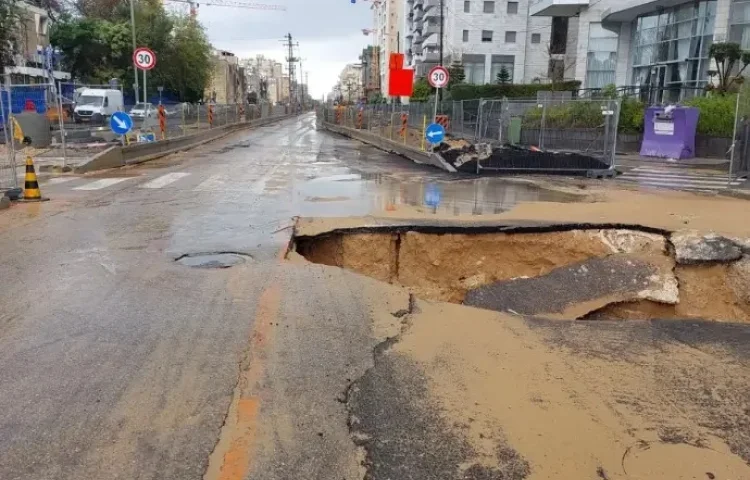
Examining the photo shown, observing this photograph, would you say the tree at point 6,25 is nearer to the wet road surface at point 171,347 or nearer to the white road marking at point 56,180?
the white road marking at point 56,180

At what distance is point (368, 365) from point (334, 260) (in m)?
4.50

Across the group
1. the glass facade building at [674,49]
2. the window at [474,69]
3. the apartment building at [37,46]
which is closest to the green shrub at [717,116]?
the glass facade building at [674,49]

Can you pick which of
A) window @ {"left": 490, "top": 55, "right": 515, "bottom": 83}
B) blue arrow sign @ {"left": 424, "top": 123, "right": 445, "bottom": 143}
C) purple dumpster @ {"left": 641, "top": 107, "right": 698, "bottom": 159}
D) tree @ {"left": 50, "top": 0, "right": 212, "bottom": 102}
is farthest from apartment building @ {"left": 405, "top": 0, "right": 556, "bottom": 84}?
blue arrow sign @ {"left": 424, "top": 123, "right": 445, "bottom": 143}

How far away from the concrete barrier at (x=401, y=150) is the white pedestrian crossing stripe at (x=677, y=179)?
4.90 meters

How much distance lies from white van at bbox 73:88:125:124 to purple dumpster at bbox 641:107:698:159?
27.7m

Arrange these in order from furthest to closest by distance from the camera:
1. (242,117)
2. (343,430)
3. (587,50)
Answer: (242,117) → (587,50) → (343,430)

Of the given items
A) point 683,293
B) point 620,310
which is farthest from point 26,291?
point 683,293

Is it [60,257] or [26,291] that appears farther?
[60,257]

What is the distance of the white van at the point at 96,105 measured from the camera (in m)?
36.7

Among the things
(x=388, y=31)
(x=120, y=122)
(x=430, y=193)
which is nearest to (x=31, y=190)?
(x=120, y=122)

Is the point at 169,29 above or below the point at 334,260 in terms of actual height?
above

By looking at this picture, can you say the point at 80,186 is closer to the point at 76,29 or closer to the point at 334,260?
the point at 334,260

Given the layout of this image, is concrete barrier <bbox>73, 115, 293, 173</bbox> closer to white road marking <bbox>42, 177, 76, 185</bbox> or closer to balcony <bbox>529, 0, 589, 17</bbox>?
white road marking <bbox>42, 177, 76, 185</bbox>

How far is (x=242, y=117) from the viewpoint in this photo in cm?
4716
